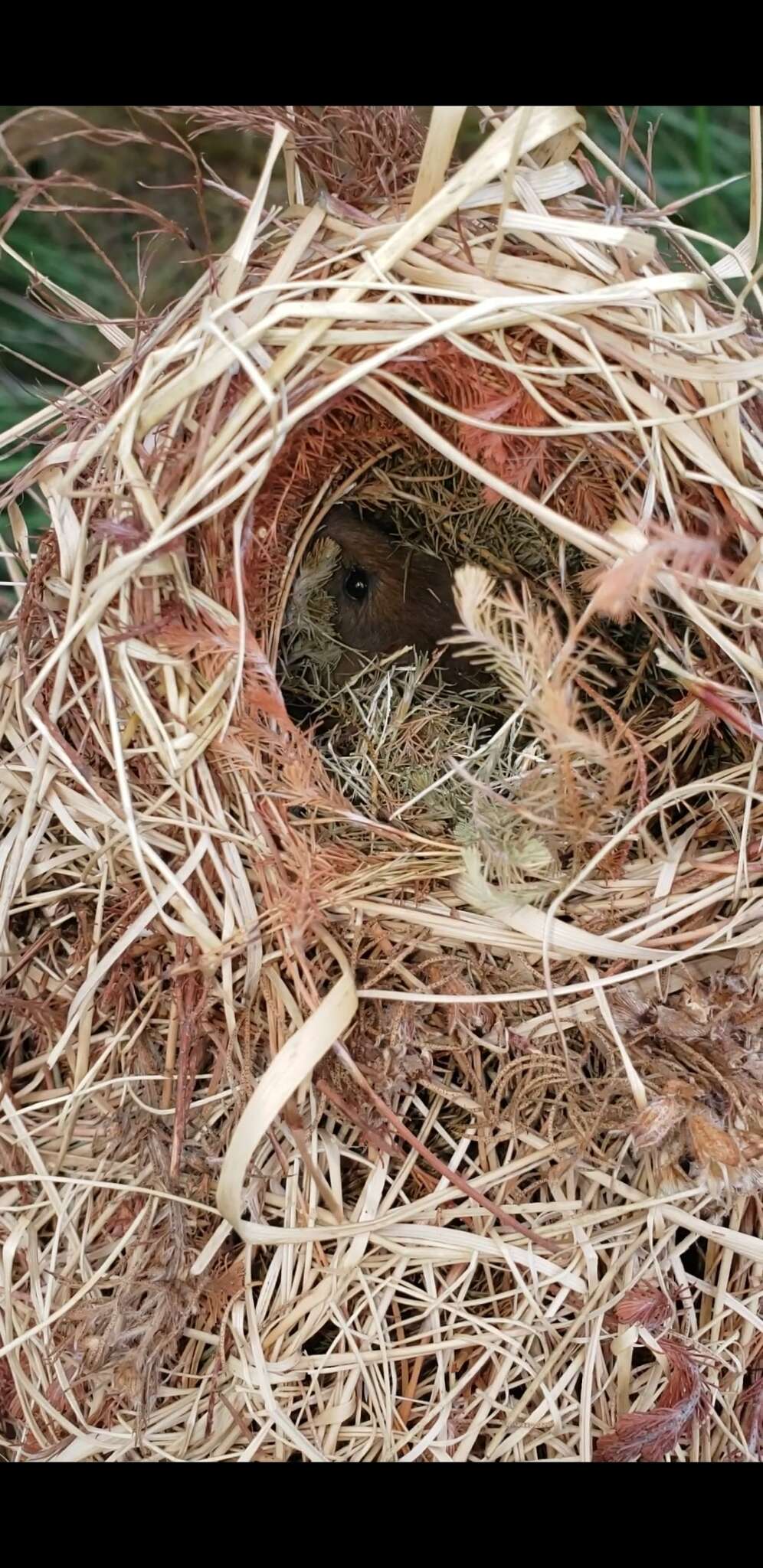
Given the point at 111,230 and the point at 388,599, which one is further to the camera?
the point at 111,230

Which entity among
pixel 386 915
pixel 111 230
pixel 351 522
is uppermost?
pixel 111 230

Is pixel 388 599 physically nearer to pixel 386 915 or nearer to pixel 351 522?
pixel 351 522

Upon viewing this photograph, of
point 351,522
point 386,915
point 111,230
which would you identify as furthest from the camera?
point 111,230

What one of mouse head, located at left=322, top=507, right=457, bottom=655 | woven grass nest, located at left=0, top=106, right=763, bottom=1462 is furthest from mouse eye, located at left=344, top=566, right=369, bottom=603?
woven grass nest, located at left=0, top=106, right=763, bottom=1462

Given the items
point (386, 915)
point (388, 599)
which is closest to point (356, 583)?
point (388, 599)

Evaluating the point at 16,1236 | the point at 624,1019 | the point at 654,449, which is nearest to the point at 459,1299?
the point at 624,1019

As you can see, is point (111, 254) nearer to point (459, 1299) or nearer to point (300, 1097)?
point (300, 1097)

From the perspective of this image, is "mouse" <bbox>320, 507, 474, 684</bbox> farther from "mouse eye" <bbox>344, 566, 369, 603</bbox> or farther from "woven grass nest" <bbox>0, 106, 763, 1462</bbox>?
"woven grass nest" <bbox>0, 106, 763, 1462</bbox>

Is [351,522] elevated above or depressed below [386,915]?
above
